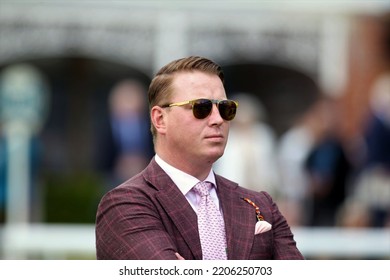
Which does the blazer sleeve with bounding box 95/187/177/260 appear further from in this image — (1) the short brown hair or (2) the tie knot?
(1) the short brown hair

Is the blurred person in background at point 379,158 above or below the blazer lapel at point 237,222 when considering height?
above

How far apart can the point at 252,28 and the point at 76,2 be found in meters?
3.22

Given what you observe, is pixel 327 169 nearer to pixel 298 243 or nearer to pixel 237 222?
pixel 298 243

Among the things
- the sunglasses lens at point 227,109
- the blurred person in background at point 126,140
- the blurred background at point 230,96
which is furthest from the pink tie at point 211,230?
the blurred person in background at point 126,140

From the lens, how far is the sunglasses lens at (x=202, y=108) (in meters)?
3.39

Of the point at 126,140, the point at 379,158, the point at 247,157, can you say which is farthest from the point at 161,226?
the point at 126,140

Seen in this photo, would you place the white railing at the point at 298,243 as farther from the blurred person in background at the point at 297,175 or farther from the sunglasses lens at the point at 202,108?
the sunglasses lens at the point at 202,108

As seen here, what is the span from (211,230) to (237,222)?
81 mm

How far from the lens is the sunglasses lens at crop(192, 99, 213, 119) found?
3393mm

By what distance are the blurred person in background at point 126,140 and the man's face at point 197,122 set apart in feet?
32.2

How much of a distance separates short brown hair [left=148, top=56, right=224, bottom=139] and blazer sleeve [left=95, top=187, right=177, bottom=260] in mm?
284

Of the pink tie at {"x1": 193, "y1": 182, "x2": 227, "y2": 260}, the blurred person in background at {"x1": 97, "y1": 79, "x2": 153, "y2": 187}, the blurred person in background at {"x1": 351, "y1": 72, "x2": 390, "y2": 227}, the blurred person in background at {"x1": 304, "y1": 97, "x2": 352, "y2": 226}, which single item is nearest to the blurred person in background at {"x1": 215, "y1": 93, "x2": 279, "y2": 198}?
the blurred person in background at {"x1": 304, "y1": 97, "x2": 352, "y2": 226}

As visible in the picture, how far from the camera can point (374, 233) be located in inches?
458

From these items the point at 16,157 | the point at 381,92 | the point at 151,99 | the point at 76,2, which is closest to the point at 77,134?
the point at 76,2
